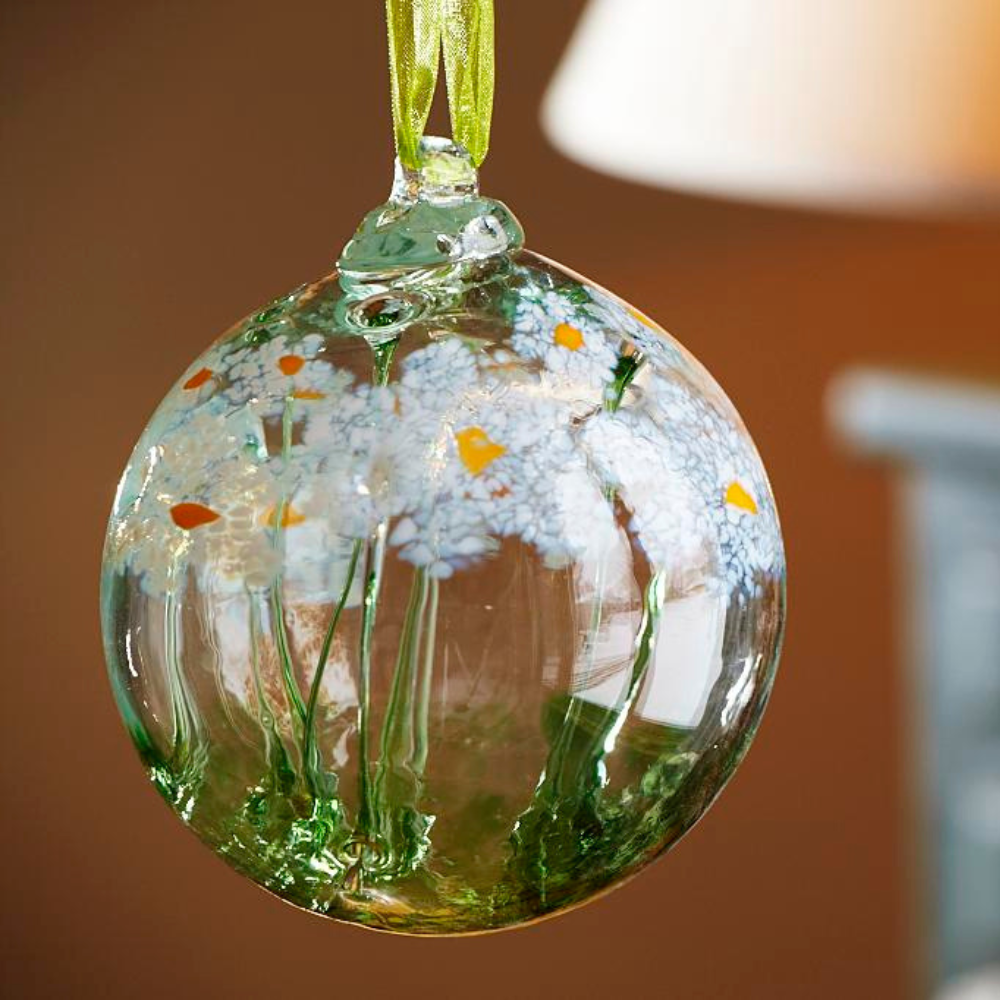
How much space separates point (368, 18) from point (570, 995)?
2.65 ft

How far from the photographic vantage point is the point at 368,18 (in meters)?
1.43

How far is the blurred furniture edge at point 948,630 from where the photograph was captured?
1.34 metres

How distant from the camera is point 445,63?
42 centimetres

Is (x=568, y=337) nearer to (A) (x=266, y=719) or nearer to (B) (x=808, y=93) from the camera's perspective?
(A) (x=266, y=719)

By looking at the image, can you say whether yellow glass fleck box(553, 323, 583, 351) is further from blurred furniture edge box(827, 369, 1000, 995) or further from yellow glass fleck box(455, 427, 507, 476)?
blurred furniture edge box(827, 369, 1000, 995)

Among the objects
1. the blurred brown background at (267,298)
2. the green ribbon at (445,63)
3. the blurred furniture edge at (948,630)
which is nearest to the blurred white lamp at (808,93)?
the blurred brown background at (267,298)

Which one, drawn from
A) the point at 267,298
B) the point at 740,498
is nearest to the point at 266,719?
the point at 740,498

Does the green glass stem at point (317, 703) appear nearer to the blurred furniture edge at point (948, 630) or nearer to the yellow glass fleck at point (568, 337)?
the yellow glass fleck at point (568, 337)

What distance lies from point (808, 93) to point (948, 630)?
43cm

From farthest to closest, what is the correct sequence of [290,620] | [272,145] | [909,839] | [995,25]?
1. [272,145]
2. [909,839]
3. [995,25]
4. [290,620]

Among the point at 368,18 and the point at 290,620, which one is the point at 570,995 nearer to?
the point at 368,18

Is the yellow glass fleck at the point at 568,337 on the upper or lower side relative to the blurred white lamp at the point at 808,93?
lower

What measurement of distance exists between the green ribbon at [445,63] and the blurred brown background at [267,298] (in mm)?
932

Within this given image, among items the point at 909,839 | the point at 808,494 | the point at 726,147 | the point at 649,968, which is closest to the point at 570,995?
the point at 649,968
